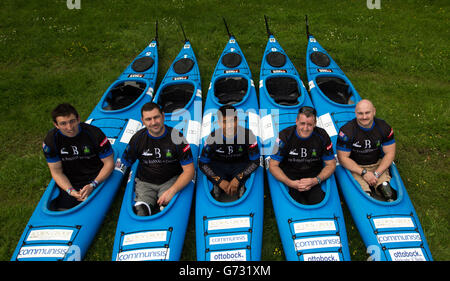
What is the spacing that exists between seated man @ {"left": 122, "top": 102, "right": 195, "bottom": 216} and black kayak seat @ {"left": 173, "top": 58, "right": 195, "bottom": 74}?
97.2 inches

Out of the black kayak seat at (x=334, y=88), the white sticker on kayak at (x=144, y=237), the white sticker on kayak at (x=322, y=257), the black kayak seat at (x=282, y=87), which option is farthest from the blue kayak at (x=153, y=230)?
the black kayak seat at (x=334, y=88)

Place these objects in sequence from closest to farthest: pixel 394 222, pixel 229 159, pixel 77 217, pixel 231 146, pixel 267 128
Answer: pixel 394 222 < pixel 77 217 < pixel 231 146 < pixel 229 159 < pixel 267 128

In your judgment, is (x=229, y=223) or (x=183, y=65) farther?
(x=183, y=65)

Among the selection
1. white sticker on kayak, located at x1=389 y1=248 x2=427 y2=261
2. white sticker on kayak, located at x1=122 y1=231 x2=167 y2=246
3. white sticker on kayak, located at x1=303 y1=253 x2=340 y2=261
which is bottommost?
white sticker on kayak, located at x1=389 y1=248 x2=427 y2=261

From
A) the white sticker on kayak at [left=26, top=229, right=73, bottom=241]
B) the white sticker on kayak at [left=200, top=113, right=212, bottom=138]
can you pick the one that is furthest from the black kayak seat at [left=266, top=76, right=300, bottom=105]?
the white sticker on kayak at [left=26, top=229, right=73, bottom=241]

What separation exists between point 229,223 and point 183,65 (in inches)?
141

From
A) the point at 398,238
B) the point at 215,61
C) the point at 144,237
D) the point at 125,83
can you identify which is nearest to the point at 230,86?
the point at 215,61

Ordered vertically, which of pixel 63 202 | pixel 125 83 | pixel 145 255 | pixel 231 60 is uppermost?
pixel 231 60

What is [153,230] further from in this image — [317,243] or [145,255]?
[317,243]

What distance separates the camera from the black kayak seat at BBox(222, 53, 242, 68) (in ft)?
18.0

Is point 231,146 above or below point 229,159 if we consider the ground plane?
above

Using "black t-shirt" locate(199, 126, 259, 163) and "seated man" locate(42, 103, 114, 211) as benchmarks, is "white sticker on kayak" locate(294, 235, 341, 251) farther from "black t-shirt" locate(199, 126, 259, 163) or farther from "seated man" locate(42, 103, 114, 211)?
"seated man" locate(42, 103, 114, 211)

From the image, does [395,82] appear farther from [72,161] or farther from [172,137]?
[72,161]

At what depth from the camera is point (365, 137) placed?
11.2 ft
